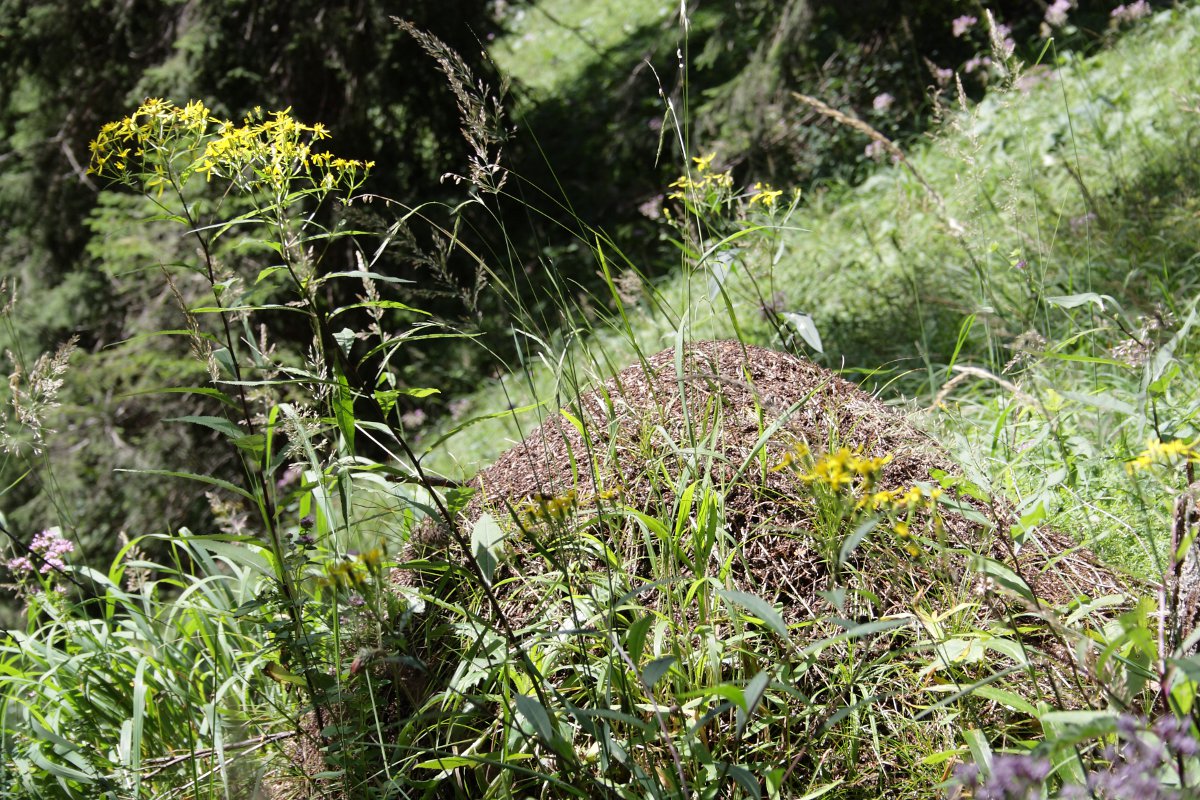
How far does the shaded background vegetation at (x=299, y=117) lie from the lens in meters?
5.14

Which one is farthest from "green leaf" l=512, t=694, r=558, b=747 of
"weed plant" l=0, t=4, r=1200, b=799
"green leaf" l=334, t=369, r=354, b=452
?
"green leaf" l=334, t=369, r=354, b=452

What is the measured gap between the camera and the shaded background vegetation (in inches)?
202

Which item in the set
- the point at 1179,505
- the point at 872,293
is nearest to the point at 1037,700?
the point at 1179,505

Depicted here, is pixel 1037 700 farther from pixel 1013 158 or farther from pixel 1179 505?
pixel 1013 158

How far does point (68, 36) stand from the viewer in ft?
18.9

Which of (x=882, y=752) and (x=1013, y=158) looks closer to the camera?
(x=882, y=752)

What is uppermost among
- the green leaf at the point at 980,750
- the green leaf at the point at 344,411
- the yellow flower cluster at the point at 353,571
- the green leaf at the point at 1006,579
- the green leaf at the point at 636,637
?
the green leaf at the point at 344,411

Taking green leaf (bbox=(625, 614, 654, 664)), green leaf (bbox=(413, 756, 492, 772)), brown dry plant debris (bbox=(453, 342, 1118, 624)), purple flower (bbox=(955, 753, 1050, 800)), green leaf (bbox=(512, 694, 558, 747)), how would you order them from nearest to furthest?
purple flower (bbox=(955, 753, 1050, 800)) → green leaf (bbox=(512, 694, 558, 747)) → green leaf (bbox=(625, 614, 654, 664)) → green leaf (bbox=(413, 756, 492, 772)) → brown dry plant debris (bbox=(453, 342, 1118, 624))

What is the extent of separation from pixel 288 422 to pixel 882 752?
117 centimetres

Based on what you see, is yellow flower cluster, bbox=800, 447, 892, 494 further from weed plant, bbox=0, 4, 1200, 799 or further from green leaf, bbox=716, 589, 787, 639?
green leaf, bbox=716, 589, 787, 639

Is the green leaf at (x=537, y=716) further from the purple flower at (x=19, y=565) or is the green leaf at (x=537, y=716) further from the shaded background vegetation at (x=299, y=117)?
the shaded background vegetation at (x=299, y=117)

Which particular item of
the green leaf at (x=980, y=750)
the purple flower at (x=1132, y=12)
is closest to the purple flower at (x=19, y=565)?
the green leaf at (x=980, y=750)

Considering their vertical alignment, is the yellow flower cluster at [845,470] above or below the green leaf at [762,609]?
above

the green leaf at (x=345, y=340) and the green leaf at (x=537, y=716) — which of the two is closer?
the green leaf at (x=537, y=716)
